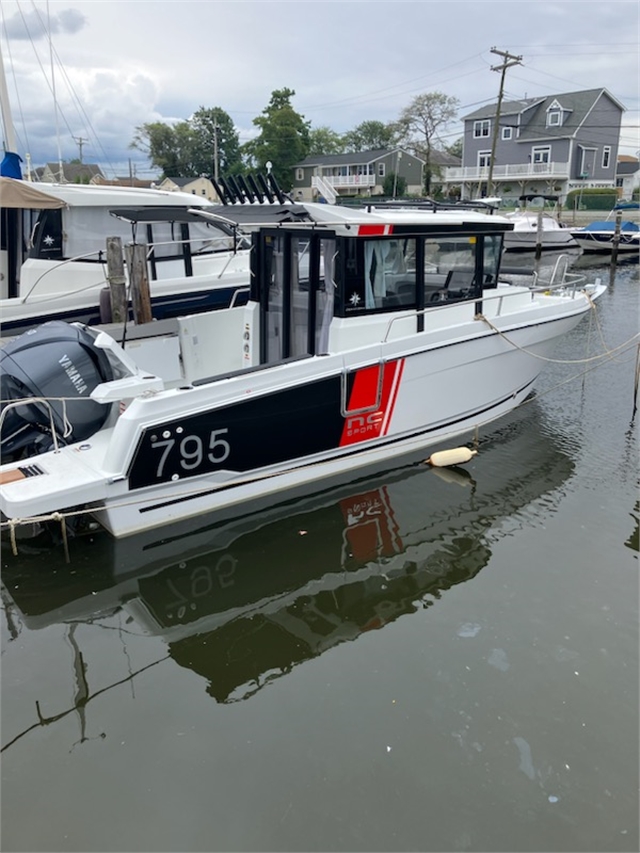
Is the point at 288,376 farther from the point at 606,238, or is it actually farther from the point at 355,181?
the point at 355,181

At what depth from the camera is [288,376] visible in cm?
570

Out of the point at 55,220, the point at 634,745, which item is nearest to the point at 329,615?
the point at 634,745

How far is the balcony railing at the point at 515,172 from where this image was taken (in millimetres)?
46156

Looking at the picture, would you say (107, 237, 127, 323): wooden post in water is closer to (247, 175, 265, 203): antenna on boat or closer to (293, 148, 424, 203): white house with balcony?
(247, 175, 265, 203): antenna on boat

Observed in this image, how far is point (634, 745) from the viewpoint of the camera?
3449 millimetres

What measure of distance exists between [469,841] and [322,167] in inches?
2527

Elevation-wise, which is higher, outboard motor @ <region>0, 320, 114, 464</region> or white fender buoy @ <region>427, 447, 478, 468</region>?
outboard motor @ <region>0, 320, 114, 464</region>

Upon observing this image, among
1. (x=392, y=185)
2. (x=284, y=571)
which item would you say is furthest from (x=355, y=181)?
(x=284, y=571)

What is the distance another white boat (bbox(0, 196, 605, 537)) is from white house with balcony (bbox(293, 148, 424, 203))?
49.8 meters

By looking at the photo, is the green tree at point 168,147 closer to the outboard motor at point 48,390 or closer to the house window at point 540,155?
the house window at point 540,155

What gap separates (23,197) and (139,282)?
188cm

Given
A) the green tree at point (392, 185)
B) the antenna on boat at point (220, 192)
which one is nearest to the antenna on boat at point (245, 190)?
the antenna on boat at point (220, 192)

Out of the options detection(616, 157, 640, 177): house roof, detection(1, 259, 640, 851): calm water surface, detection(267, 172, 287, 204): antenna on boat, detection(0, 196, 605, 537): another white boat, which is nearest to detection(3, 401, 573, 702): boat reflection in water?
detection(1, 259, 640, 851): calm water surface

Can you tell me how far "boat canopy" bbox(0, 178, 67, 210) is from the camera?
8.28 m
